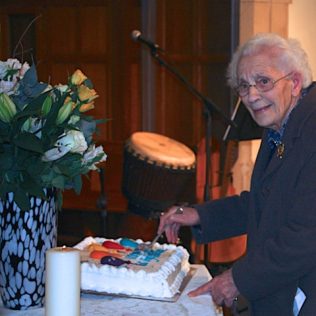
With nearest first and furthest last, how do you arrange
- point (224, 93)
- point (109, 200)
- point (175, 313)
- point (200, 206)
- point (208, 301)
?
point (175, 313) < point (208, 301) < point (200, 206) < point (224, 93) < point (109, 200)

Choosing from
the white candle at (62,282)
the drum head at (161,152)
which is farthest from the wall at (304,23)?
the white candle at (62,282)

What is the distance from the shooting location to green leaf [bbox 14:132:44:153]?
1.51m

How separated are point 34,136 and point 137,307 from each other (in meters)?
0.49

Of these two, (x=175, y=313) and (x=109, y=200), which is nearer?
(x=175, y=313)

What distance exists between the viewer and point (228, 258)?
4.42 meters

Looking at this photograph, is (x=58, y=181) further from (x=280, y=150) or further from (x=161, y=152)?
(x=161, y=152)

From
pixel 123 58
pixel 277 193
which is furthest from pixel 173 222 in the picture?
pixel 123 58

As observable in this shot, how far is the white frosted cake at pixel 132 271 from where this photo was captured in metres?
1.79

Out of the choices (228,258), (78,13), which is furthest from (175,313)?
(78,13)

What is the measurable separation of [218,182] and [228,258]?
515mm

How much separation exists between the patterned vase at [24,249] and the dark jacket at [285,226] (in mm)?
557

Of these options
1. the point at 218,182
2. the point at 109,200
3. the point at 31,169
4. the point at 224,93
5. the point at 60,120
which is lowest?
the point at 109,200

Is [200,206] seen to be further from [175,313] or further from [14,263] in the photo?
[14,263]

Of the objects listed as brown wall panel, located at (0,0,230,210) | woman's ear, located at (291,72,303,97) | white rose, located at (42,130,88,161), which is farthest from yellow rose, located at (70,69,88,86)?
brown wall panel, located at (0,0,230,210)
